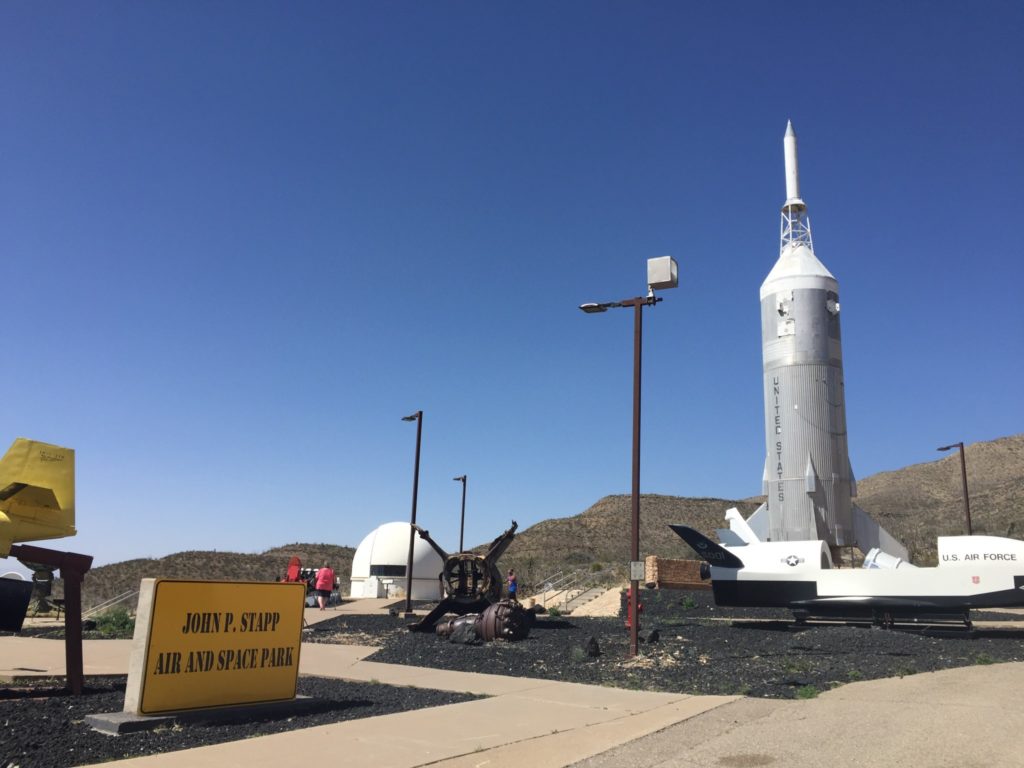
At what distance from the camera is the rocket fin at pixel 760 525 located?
94.6ft

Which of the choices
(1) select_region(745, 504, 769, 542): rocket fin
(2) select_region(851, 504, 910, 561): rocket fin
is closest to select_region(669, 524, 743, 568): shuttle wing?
(1) select_region(745, 504, 769, 542): rocket fin

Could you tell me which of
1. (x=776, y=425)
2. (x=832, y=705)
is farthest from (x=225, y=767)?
(x=776, y=425)

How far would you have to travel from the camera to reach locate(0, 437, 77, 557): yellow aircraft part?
31.3 ft

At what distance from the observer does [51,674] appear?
11.3 meters

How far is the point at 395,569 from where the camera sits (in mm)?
38625

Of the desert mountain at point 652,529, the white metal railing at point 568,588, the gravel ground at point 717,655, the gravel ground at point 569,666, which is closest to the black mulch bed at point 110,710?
the gravel ground at point 569,666

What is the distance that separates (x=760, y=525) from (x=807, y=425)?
4.32 m

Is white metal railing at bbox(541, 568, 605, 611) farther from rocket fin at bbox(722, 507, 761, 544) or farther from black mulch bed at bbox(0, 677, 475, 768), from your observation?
black mulch bed at bbox(0, 677, 475, 768)

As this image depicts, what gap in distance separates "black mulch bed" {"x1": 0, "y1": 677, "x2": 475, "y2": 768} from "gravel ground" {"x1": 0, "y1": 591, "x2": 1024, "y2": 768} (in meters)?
0.02

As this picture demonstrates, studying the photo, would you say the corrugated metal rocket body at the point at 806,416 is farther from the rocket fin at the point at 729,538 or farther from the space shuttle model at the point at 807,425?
the rocket fin at the point at 729,538

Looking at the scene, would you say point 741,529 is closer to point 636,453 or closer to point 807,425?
point 807,425

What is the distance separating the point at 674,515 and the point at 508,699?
73.5 metres

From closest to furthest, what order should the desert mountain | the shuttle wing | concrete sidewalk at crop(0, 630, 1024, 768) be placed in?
concrete sidewalk at crop(0, 630, 1024, 768) → the shuttle wing → the desert mountain

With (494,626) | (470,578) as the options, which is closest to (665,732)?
(494,626)
